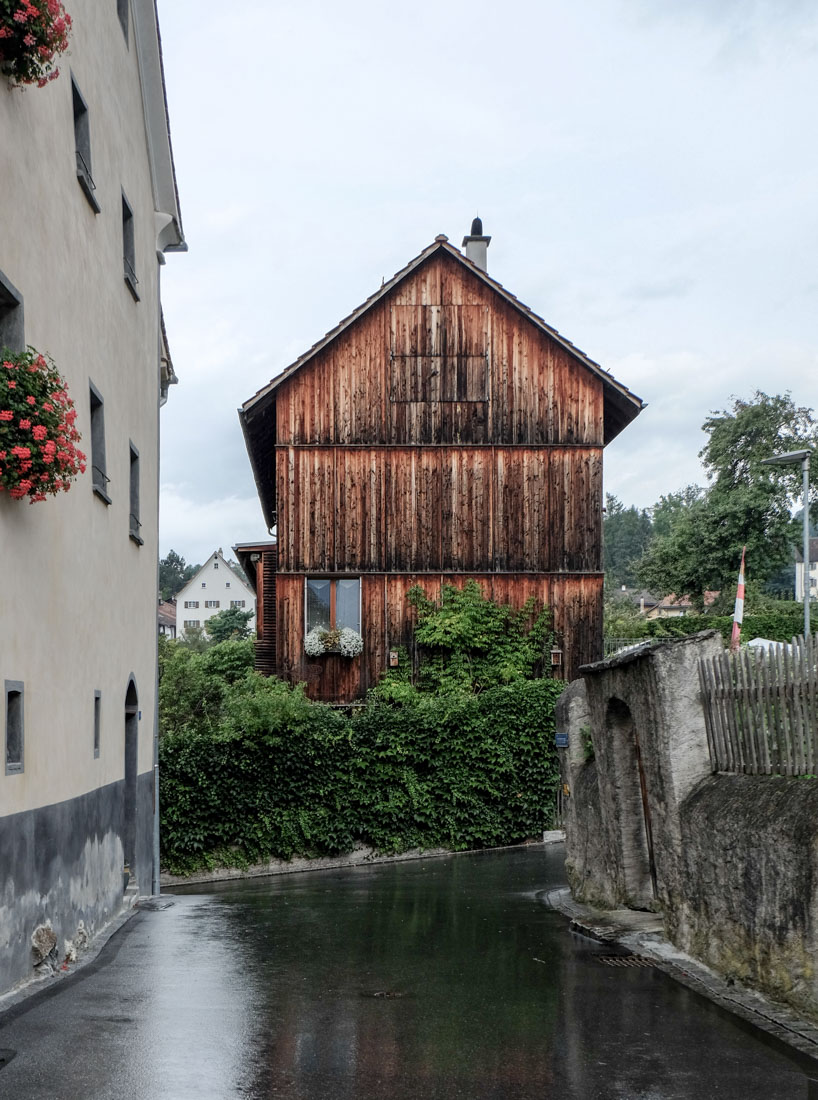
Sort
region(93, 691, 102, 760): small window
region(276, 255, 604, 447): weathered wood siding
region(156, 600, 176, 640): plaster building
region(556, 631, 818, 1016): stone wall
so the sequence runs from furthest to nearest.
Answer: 1. region(156, 600, 176, 640): plaster building
2. region(276, 255, 604, 447): weathered wood siding
3. region(93, 691, 102, 760): small window
4. region(556, 631, 818, 1016): stone wall

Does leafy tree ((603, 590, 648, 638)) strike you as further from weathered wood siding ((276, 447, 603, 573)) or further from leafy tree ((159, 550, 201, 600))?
leafy tree ((159, 550, 201, 600))

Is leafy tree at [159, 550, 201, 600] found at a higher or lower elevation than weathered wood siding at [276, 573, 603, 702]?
higher

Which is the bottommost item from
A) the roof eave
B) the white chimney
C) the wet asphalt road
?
the wet asphalt road

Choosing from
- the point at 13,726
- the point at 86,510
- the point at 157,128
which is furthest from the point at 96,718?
the point at 157,128

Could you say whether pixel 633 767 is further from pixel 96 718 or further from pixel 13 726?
pixel 13 726

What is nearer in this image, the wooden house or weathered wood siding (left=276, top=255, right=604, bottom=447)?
the wooden house

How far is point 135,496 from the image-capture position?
57.2 ft

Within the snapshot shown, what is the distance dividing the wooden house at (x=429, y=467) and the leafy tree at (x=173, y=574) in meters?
127

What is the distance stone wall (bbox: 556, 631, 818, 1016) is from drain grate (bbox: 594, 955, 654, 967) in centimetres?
38

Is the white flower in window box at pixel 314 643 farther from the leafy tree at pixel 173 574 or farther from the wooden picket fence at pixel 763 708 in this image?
the leafy tree at pixel 173 574

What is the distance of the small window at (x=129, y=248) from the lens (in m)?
16.3

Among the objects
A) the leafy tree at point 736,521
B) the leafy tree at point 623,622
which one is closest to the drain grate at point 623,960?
the leafy tree at point 623,622

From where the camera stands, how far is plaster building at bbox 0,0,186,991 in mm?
9758

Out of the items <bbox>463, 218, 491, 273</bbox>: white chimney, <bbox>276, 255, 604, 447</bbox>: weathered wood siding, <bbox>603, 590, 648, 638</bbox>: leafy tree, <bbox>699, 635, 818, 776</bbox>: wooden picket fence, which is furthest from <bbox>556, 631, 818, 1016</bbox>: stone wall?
<bbox>603, 590, 648, 638</bbox>: leafy tree
